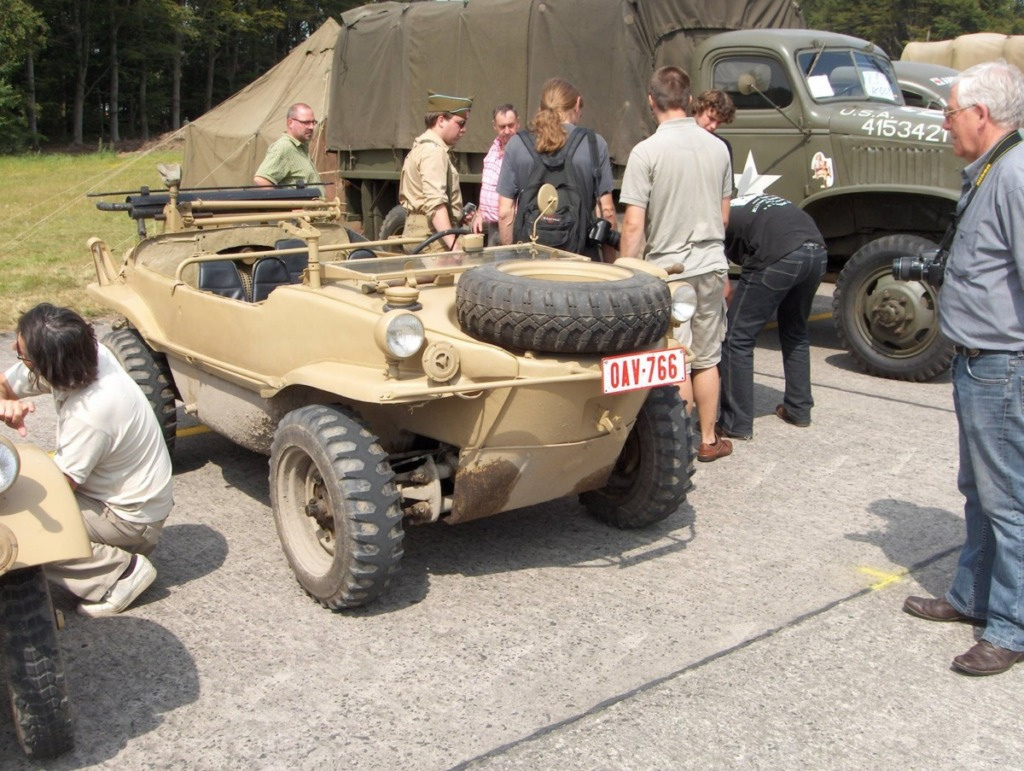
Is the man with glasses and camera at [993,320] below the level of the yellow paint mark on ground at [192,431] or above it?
above

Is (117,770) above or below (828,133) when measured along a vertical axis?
below

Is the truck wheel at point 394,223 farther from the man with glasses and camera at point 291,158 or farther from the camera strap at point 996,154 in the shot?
the camera strap at point 996,154

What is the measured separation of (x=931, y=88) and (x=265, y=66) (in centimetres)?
4400

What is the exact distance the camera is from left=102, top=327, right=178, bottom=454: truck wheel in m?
5.48

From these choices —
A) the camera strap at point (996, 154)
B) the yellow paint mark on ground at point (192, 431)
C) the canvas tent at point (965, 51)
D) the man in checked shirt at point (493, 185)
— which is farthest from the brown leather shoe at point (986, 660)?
the canvas tent at point (965, 51)

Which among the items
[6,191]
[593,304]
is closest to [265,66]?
[6,191]

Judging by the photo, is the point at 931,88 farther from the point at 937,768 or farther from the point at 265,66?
the point at 265,66

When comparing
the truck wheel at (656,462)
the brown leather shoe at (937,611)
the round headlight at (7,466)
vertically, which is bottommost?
the brown leather shoe at (937,611)

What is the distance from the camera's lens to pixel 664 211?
218 inches

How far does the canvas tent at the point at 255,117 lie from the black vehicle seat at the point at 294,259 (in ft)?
32.8

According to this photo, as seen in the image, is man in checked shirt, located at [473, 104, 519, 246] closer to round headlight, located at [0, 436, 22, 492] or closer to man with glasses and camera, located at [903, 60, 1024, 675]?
man with glasses and camera, located at [903, 60, 1024, 675]

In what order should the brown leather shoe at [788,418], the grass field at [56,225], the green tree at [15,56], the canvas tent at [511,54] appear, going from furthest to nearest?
the green tree at [15,56], the grass field at [56,225], the canvas tent at [511,54], the brown leather shoe at [788,418]

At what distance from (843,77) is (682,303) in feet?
18.1

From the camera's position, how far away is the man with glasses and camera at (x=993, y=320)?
3514 mm
